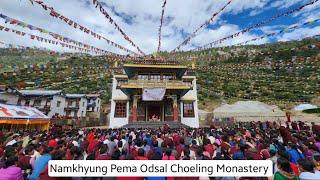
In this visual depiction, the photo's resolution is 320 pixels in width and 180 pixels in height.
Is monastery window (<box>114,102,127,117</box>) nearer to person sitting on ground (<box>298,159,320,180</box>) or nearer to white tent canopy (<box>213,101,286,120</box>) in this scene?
white tent canopy (<box>213,101,286,120</box>)

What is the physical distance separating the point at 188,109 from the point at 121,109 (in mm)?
8298

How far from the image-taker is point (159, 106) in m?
28.2

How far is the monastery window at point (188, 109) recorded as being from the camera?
94.0ft

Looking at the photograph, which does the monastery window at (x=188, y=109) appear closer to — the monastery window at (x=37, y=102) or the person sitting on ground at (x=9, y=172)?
the person sitting on ground at (x=9, y=172)

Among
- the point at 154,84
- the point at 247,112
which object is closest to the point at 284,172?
the point at 154,84

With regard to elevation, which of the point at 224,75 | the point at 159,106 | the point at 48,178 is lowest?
the point at 48,178

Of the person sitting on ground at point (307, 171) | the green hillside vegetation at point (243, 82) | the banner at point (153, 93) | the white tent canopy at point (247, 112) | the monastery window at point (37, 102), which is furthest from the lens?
the green hillside vegetation at point (243, 82)

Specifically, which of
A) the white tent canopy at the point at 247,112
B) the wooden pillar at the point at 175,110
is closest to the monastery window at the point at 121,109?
the wooden pillar at the point at 175,110

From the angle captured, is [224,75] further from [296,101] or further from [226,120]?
[226,120]

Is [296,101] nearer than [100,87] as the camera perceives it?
Yes


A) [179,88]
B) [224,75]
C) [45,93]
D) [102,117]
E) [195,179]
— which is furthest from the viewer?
[224,75]

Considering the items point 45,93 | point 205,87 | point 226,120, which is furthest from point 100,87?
point 226,120

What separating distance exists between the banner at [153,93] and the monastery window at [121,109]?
4.15 m

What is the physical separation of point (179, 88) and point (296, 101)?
42.5m
